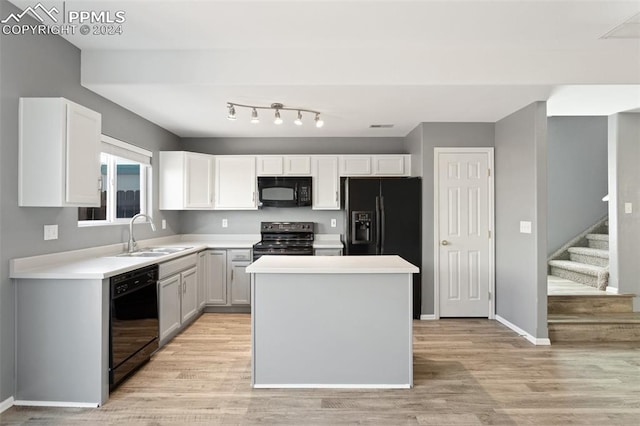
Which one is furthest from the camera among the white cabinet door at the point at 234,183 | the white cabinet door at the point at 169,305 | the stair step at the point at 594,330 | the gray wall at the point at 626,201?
the white cabinet door at the point at 234,183

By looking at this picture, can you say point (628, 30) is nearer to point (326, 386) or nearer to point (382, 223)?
point (382, 223)

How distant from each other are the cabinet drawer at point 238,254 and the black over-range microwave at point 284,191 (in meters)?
0.70

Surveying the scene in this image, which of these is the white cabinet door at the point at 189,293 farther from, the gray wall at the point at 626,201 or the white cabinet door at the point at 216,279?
the gray wall at the point at 626,201

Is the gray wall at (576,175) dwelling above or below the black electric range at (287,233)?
above

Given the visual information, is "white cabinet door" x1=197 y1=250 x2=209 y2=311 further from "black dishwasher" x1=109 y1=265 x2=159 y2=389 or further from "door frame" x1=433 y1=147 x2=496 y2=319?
"door frame" x1=433 y1=147 x2=496 y2=319

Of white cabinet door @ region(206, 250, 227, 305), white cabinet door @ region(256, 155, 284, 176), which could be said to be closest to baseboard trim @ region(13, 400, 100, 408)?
white cabinet door @ region(206, 250, 227, 305)

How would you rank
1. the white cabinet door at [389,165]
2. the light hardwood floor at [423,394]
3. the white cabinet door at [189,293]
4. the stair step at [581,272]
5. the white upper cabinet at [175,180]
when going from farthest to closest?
the white cabinet door at [389,165]
the white upper cabinet at [175,180]
the stair step at [581,272]
the white cabinet door at [189,293]
the light hardwood floor at [423,394]

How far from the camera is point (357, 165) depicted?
5027 mm

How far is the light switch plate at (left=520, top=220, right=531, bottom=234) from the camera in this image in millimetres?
3692

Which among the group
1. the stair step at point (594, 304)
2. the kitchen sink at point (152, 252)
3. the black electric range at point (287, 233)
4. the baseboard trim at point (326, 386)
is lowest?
the baseboard trim at point (326, 386)

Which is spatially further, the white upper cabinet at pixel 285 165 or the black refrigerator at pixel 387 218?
the white upper cabinet at pixel 285 165

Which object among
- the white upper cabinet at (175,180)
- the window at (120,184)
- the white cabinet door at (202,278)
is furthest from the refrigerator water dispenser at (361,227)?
the window at (120,184)

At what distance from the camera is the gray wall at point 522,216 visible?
355 cm

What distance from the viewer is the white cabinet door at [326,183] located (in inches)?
199
